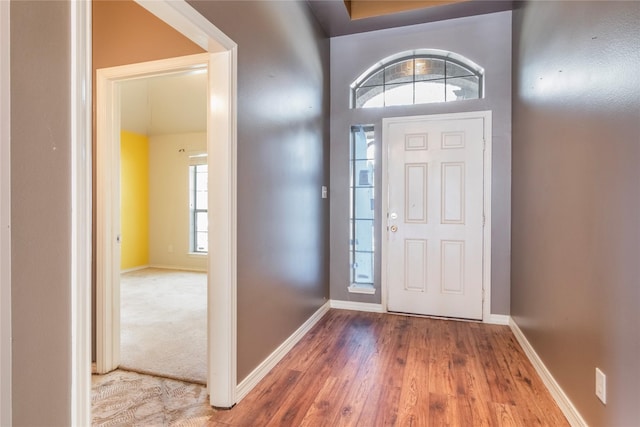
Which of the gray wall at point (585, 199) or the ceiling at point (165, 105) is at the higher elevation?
the ceiling at point (165, 105)

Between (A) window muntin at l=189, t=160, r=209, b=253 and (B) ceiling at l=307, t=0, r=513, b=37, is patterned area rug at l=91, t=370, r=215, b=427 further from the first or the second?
(A) window muntin at l=189, t=160, r=209, b=253

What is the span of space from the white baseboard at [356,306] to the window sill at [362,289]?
0.41 ft

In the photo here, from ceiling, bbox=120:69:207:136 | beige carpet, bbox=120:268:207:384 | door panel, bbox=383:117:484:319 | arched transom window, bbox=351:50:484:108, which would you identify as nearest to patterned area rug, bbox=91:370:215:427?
beige carpet, bbox=120:268:207:384

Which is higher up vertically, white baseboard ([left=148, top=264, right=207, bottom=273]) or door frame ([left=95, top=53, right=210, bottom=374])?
door frame ([left=95, top=53, right=210, bottom=374])

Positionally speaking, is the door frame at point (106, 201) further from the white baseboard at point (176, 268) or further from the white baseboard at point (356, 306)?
the white baseboard at point (176, 268)

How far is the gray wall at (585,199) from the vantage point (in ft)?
4.09

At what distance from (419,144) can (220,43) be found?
2295 millimetres

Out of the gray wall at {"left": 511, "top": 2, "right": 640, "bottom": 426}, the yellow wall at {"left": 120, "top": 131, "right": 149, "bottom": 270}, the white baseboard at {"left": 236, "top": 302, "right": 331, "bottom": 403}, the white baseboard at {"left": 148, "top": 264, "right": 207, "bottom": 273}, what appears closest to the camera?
the gray wall at {"left": 511, "top": 2, "right": 640, "bottom": 426}

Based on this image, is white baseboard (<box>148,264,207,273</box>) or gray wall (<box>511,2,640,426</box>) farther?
white baseboard (<box>148,264,207,273</box>)

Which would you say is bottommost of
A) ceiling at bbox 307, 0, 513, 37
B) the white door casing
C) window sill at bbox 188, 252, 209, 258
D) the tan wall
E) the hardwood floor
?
the hardwood floor

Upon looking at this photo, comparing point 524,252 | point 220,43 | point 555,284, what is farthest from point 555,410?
point 220,43

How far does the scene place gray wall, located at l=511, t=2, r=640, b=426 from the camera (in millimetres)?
1248

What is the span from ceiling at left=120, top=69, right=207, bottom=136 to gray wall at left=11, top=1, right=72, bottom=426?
11.5 feet

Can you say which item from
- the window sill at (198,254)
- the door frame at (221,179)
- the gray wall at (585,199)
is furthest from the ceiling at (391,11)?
the window sill at (198,254)
